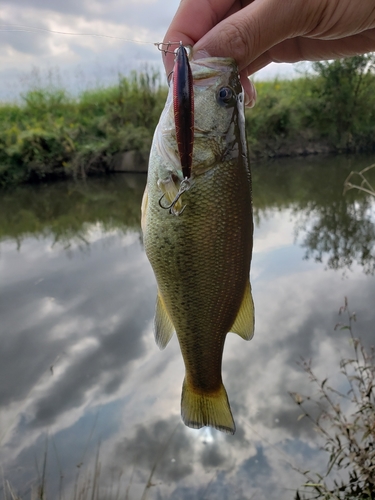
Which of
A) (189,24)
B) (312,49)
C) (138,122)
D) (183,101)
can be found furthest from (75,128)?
(183,101)

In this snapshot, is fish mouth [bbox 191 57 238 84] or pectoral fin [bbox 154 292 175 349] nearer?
fish mouth [bbox 191 57 238 84]

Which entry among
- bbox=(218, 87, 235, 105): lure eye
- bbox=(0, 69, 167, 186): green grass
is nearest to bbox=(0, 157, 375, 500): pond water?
bbox=(218, 87, 235, 105): lure eye

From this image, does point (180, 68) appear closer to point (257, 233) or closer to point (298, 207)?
point (257, 233)

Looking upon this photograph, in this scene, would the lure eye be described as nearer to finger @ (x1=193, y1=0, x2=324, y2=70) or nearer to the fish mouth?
the fish mouth

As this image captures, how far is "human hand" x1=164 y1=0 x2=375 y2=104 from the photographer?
158 centimetres

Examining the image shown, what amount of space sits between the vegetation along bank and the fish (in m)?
17.2

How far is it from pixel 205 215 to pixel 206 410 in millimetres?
792

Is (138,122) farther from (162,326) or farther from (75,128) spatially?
(162,326)

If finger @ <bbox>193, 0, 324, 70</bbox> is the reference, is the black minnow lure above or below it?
below

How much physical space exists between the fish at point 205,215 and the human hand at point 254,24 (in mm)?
95

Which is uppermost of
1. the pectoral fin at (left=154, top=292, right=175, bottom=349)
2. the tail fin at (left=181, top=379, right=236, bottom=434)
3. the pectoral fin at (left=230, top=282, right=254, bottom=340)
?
the pectoral fin at (left=230, top=282, right=254, bottom=340)

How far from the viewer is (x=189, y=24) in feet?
5.68

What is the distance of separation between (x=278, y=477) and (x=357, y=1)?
3.84 metres

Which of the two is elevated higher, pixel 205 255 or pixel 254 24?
pixel 254 24
